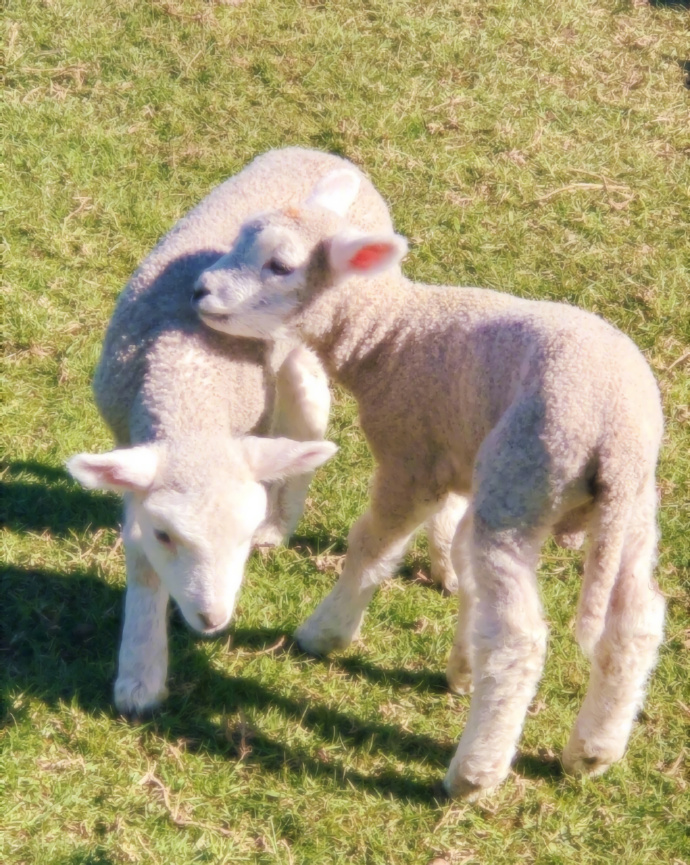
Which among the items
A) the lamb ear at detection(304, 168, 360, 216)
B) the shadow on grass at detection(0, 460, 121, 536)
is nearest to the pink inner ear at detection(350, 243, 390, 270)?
the lamb ear at detection(304, 168, 360, 216)

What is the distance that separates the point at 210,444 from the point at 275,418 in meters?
1.30

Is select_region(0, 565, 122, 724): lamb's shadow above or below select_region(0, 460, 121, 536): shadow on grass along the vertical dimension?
below

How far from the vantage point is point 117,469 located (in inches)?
127

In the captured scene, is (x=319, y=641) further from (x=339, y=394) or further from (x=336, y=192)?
(x=336, y=192)

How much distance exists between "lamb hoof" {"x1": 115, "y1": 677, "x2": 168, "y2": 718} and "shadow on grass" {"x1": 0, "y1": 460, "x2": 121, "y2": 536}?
1037 millimetres

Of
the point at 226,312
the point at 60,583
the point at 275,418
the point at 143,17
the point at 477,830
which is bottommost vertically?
the point at 477,830

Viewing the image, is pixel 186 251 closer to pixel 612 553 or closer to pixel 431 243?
pixel 612 553

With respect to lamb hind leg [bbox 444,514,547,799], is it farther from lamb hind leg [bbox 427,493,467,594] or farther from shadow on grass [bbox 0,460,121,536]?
shadow on grass [bbox 0,460,121,536]

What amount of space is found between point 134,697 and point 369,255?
2143 millimetres

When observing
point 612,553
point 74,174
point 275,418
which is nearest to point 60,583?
point 275,418

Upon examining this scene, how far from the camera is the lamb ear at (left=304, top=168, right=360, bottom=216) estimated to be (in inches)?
164

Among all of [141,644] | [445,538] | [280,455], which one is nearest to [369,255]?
[280,455]

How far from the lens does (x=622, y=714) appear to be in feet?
11.9

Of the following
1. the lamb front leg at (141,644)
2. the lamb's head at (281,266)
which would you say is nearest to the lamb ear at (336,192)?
the lamb's head at (281,266)
